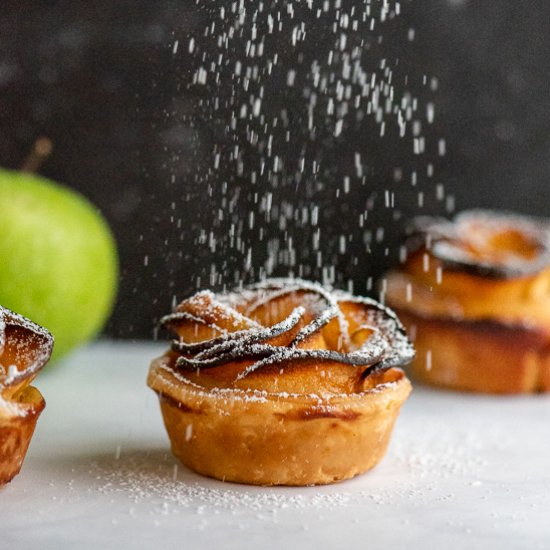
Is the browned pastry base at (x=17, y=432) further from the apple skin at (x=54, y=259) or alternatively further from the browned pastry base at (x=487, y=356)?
the browned pastry base at (x=487, y=356)

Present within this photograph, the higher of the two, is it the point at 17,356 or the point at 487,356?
the point at 17,356

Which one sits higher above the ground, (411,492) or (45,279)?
(45,279)

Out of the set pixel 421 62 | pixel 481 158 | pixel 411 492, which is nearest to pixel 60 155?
pixel 421 62

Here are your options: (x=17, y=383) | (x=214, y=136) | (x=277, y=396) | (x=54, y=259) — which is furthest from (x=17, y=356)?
(x=214, y=136)

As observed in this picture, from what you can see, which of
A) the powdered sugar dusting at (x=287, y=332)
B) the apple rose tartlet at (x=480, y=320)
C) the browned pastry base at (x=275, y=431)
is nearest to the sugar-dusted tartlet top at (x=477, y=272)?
the apple rose tartlet at (x=480, y=320)

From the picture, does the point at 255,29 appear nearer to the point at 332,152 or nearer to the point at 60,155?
the point at 332,152

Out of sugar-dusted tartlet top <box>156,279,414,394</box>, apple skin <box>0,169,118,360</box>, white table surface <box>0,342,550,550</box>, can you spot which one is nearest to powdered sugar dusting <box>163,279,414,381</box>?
sugar-dusted tartlet top <box>156,279,414,394</box>

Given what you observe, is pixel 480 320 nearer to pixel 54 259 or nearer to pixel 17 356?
pixel 54 259
